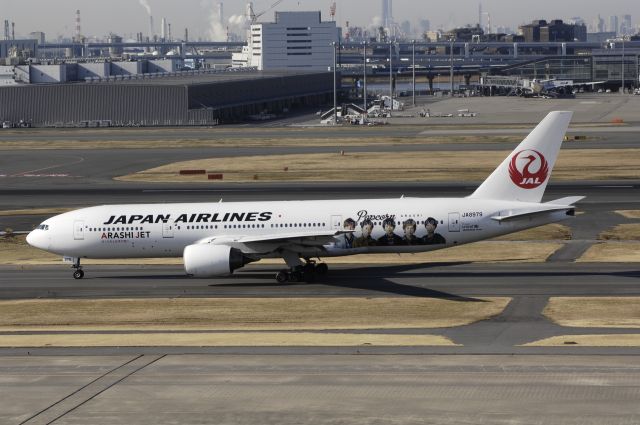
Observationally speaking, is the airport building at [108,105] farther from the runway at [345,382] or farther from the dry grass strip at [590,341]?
the dry grass strip at [590,341]

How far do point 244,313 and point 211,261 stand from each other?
5829mm

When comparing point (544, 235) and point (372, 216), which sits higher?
point (372, 216)

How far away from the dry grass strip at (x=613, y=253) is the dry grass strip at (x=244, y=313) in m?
12.5

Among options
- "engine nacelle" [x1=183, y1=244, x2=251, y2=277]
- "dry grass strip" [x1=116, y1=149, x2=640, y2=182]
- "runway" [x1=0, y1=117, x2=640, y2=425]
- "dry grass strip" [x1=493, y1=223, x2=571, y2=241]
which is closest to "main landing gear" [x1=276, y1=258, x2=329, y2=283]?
"runway" [x1=0, y1=117, x2=640, y2=425]

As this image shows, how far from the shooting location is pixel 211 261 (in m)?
52.3

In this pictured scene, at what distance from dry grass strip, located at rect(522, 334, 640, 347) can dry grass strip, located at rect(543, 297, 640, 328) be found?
84.7 inches

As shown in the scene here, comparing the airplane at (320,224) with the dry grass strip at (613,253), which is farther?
the dry grass strip at (613,253)

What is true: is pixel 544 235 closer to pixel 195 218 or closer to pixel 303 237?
pixel 303 237

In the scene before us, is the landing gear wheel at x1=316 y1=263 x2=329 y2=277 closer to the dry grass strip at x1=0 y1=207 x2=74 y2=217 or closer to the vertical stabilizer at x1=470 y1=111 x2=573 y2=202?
the vertical stabilizer at x1=470 y1=111 x2=573 y2=202

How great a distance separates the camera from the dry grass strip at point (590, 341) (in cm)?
3872

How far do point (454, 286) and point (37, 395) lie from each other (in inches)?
957

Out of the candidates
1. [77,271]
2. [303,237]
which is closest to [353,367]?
[303,237]

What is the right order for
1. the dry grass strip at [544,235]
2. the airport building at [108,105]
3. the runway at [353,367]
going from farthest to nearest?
the airport building at [108,105]
the dry grass strip at [544,235]
the runway at [353,367]

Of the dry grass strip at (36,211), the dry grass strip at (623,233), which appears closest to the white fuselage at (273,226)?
the dry grass strip at (623,233)
